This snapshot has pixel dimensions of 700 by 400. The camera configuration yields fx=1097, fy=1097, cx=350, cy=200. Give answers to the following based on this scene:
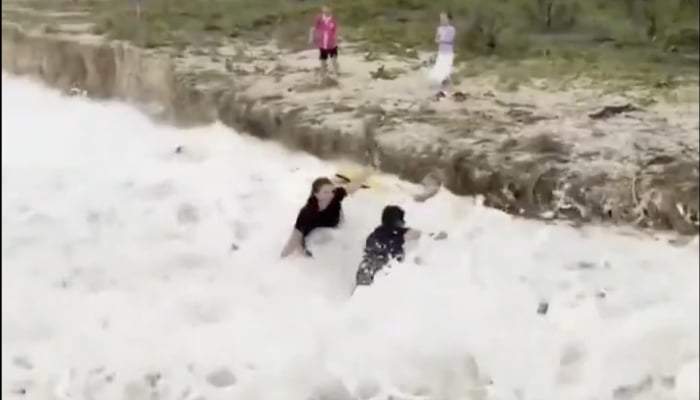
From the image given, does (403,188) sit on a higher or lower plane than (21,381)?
higher

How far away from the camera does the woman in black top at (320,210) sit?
103 cm

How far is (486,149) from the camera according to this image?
3.23 ft

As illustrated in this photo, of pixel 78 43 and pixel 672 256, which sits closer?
pixel 672 256

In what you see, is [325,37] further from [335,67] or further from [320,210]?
[320,210]

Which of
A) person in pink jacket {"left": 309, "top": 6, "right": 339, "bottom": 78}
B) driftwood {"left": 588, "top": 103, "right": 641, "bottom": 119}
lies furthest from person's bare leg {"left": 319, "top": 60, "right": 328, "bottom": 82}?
driftwood {"left": 588, "top": 103, "right": 641, "bottom": 119}

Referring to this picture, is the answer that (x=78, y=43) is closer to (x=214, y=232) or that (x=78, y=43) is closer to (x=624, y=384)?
(x=214, y=232)

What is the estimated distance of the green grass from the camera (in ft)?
3.16

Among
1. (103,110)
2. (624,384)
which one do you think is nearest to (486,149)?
(624,384)

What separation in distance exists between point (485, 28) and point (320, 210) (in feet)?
0.75

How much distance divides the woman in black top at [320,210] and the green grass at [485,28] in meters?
0.13

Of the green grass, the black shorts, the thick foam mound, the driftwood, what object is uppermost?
the green grass

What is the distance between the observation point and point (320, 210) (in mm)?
1032

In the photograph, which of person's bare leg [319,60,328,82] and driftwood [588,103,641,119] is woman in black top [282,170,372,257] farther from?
driftwood [588,103,641,119]

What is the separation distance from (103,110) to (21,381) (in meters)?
0.27
